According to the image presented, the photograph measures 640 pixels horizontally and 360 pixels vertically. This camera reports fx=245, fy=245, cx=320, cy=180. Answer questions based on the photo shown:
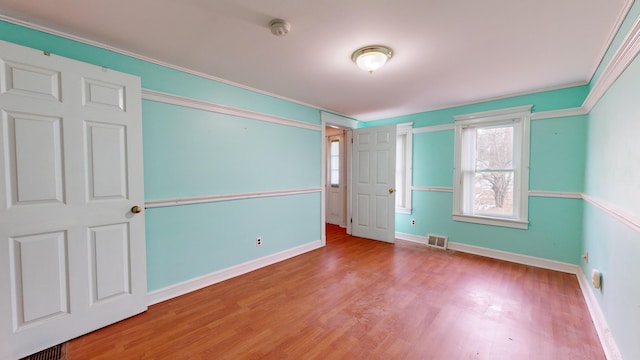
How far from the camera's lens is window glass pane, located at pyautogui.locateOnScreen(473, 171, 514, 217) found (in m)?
3.61

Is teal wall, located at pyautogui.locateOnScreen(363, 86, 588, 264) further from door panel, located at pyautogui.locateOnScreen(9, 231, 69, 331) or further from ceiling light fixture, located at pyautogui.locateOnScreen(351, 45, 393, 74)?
door panel, located at pyautogui.locateOnScreen(9, 231, 69, 331)

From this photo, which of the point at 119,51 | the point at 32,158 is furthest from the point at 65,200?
the point at 119,51

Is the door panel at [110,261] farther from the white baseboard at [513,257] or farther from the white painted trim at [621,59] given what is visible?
the white baseboard at [513,257]

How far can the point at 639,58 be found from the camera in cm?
138

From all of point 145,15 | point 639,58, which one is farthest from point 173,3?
point 639,58

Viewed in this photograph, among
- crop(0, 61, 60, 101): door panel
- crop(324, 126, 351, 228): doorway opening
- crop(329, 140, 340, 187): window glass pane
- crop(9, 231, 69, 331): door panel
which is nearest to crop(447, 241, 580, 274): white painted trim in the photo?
crop(324, 126, 351, 228): doorway opening

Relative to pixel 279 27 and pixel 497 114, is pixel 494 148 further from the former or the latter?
pixel 279 27

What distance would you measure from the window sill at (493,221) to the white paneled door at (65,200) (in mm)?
4246

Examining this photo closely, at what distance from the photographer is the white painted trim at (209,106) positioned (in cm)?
238

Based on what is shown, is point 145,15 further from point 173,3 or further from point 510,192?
point 510,192

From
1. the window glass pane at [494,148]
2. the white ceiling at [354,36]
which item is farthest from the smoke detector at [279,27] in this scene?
the window glass pane at [494,148]

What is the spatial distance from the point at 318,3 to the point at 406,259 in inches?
130

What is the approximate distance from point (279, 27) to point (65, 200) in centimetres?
204

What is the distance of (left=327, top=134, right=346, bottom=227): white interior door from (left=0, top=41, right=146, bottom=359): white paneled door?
13.9 ft
